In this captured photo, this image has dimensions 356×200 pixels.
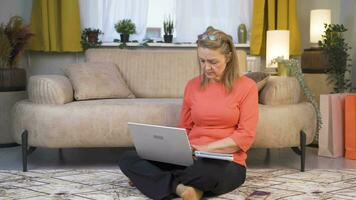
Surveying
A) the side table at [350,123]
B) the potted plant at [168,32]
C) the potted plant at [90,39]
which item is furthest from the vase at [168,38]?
→ the side table at [350,123]

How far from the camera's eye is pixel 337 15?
4488 mm

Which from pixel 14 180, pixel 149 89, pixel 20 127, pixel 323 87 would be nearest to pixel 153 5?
pixel 149 89

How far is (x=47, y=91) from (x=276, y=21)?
2.48 metres

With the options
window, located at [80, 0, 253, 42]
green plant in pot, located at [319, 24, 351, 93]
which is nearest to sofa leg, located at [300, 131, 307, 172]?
green plant in pot, located at [319, 24, 351, 93]

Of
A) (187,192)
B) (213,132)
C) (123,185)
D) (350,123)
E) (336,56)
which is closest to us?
(187,192)

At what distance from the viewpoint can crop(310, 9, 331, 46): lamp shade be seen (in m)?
4.12

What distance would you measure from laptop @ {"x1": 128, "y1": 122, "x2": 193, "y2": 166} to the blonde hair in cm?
37

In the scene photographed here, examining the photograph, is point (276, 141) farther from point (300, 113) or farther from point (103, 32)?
point (103, 32)

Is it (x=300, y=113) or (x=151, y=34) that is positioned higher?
(x=151, y=34)

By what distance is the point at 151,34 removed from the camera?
480 cm

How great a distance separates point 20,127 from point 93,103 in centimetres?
49

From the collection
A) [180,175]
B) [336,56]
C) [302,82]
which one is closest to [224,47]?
[180,175]

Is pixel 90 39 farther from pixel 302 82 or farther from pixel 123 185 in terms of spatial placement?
pixel 123 185

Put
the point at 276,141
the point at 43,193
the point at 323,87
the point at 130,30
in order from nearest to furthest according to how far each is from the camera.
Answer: the point at 43,193, the point at 276,141, the point at 323,87, the point at 130,30
